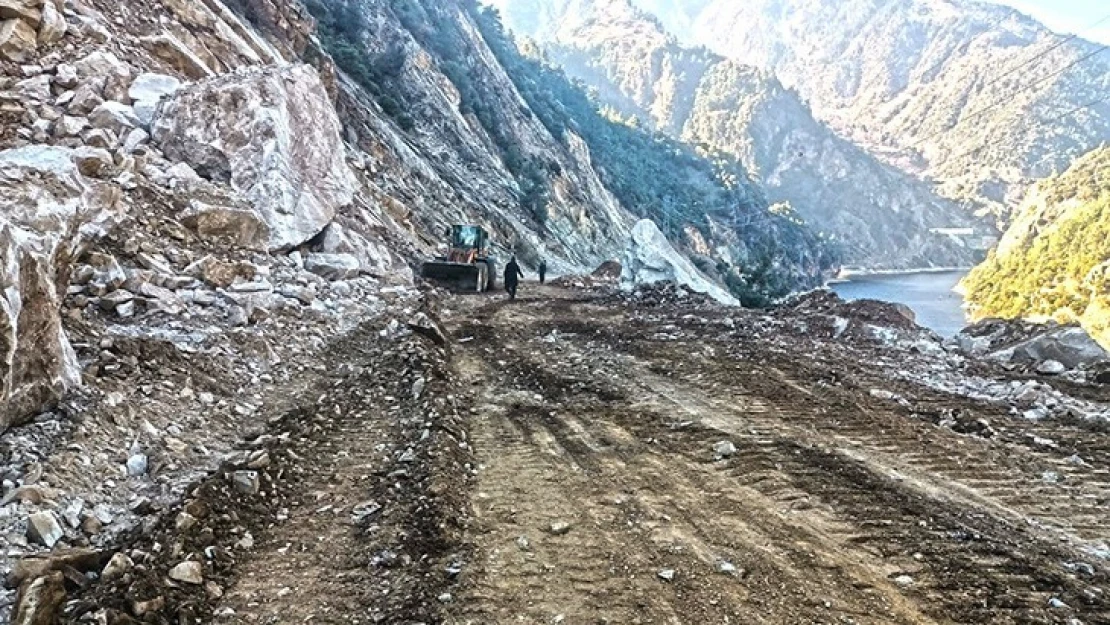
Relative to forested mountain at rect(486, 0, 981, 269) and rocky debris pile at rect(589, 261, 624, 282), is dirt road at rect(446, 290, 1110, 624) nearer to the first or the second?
rocky debris pile at rect(589, 261, 624, 282)

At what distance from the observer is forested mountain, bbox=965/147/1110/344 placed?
41531mm

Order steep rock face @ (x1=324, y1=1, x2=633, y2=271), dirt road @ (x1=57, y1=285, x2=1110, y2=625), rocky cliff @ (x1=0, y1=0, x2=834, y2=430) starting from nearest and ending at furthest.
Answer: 1. dirt road @ (x1=57, y1=285, x2=1110, y2=625)
2. rocky cliff @ (x1=0, y1=0, x2=834, y2=430)
3. steep rock face @ (x1=324, y1=1, x2=633, y2=271)

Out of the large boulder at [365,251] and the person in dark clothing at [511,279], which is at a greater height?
the large boulder at [365,251]

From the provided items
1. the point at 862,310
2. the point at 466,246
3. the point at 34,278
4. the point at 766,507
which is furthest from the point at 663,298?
the point at 34,278

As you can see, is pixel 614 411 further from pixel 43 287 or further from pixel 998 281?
pixel 998 281

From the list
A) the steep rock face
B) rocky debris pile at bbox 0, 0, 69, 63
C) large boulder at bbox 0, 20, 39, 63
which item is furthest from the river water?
large boulder at bbox 0, 20, 39, 63

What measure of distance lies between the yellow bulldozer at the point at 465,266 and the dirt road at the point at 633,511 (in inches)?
411

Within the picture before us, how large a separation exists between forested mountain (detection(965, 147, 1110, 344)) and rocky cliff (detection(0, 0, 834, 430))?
22.5 meters

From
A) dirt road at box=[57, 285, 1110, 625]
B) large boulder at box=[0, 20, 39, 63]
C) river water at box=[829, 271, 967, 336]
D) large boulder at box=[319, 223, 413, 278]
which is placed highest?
large boulder at box=[0, 20, 39, 63]

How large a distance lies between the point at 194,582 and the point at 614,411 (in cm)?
478

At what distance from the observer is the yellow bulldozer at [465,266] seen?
65.0 ft

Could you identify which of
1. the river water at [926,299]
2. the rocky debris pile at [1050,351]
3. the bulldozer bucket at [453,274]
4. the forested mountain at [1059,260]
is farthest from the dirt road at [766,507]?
the river water at [926,299]

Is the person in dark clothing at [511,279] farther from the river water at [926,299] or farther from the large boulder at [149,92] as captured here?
the river water at [926,299]

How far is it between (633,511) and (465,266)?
15.0 m
